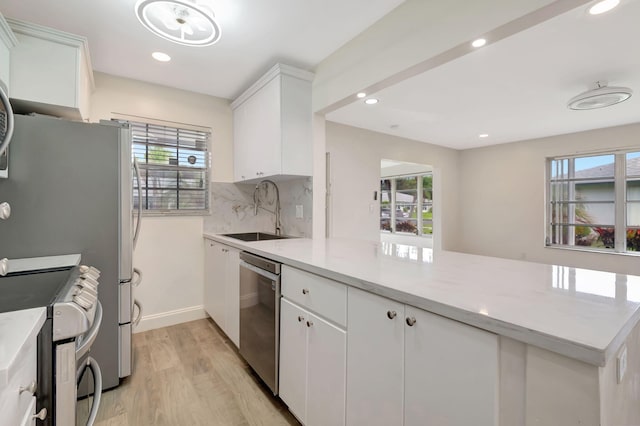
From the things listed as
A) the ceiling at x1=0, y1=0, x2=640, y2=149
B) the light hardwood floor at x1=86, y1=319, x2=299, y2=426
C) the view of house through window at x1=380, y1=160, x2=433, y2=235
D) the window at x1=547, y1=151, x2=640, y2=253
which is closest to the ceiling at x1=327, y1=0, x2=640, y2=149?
the ceiling at x1=0, y1=0, x2=640, y2=149

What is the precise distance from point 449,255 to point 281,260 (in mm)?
988

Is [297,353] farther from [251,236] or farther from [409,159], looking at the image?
[409,159]

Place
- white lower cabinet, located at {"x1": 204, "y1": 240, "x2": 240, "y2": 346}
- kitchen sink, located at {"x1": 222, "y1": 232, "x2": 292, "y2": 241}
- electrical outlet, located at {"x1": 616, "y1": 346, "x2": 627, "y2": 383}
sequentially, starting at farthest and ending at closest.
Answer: kitchen sink, located at {"x1": 222, "y1": 232, "x2": 292, "y2": 241} < white lower cabinet, located at {"x1": 204, "y1": 240, "x2": 240, "y2": 346} < electrical outlet, located at {"x1": 616, "y1": 346, "x2": 627, "y2": 383}

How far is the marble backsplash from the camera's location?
273 centimetres

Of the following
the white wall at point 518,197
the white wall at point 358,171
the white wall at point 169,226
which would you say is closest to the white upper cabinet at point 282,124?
the white wall at point 169,226

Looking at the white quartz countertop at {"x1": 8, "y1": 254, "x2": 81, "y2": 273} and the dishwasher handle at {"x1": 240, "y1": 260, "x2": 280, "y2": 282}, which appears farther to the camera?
the dishwasher handle at {"x1": 240, "y1": 260, "x2": 280, "y2": 282}

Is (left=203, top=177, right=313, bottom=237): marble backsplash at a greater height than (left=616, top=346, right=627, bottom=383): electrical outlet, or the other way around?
(left=203, top=177, right=313, bottom=237): marble backsplash

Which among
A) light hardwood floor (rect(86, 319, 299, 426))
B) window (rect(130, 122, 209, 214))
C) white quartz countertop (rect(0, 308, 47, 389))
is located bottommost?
light hardwood floor (rect(86, 319, 299, 426))

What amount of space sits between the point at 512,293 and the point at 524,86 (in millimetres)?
2664

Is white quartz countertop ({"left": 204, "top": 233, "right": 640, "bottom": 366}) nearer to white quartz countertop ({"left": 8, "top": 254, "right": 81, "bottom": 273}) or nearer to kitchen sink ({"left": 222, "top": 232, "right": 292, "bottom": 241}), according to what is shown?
white quartz countertop ({"left": 8, "top": 254, "right": 81, "bottom": 273})

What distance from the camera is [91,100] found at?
2527 millimetres

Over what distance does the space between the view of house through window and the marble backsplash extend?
353cm

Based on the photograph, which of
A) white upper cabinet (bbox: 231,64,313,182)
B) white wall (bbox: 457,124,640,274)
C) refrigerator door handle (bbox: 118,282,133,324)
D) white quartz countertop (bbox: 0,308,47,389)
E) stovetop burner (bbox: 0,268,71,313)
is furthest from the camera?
white wall (bbox: 457,124,640,274)

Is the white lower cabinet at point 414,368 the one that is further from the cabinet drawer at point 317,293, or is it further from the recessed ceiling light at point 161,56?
the recessed ceiling light at point 161,56
